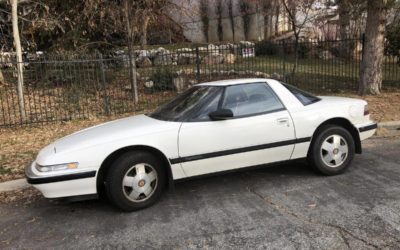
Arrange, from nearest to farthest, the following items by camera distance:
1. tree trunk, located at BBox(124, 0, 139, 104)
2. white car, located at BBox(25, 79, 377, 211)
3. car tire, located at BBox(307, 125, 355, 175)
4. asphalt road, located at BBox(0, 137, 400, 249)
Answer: asphalt road, located at BBox(0, 137, 400, 249)
white car, located at BBox(25, 79, 377, 211)
car tire, located at BBox(307, 125, 355, 175)
tree trunk, located at BBox(124, 0, 139, 104)

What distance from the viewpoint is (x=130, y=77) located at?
542 inches

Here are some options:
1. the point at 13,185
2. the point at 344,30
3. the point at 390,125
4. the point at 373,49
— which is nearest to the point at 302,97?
the point at 390,125

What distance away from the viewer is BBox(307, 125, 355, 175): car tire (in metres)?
5.69

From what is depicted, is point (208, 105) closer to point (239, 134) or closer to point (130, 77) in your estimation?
point (239, 134)

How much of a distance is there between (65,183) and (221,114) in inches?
71.5

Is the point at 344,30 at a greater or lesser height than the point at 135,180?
greater

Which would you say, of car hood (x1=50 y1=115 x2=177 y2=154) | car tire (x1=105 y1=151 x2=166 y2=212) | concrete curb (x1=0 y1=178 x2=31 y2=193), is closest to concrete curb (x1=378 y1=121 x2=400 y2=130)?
car hood (x1=50 y1=115 x2=177 y2=154)

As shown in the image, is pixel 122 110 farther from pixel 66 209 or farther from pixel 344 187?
pixel 344 187

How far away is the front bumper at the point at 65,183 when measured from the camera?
4.65m

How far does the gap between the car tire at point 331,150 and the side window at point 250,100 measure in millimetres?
662

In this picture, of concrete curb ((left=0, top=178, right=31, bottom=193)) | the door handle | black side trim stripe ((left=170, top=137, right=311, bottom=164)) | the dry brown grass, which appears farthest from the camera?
the dry brown grass

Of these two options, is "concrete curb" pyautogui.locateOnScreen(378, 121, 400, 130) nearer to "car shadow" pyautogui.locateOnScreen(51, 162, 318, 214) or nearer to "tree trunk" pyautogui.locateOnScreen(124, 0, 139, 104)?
"car shadow" pyautogui.locateOnScreen(51, 162, 318, 214)

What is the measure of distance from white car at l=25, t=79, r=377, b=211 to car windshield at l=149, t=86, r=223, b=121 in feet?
0.04

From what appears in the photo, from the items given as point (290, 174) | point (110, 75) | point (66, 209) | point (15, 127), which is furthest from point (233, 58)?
point (66, 209)
